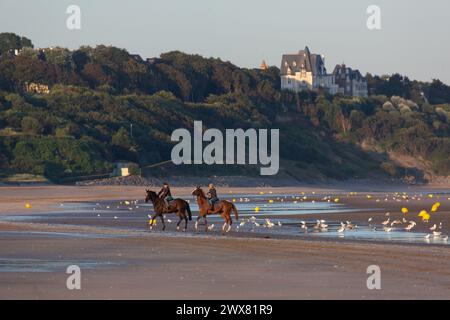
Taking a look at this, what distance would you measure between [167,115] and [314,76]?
2268 inches

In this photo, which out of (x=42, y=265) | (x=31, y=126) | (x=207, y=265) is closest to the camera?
(x=42, y=265)

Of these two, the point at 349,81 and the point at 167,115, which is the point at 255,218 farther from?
the point at 349,81

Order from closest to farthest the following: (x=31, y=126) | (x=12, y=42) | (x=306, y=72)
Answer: (x=31, y=126)
(x=12, y=42)
(x=306, y=72)

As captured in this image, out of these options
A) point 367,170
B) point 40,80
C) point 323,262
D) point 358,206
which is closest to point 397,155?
point 367,170

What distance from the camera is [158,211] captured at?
32.6 meters

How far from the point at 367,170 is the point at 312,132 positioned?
16.7 metres

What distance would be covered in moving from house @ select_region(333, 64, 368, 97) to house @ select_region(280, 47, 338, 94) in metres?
1.37

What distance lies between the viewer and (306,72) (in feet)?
492

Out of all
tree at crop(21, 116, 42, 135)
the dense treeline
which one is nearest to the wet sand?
the dense treeline

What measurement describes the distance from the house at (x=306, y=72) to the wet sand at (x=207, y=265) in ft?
379

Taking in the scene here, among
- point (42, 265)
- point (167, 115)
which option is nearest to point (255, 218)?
point (42, 265)

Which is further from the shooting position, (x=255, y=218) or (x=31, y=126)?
(x=31, y=126)

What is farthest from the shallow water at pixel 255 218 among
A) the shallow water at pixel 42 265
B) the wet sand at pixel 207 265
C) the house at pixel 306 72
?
the house at pixel 306 72
